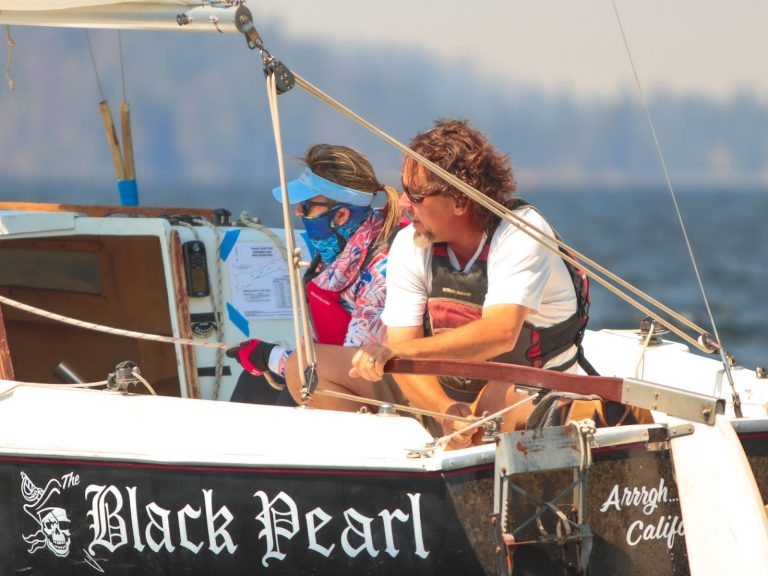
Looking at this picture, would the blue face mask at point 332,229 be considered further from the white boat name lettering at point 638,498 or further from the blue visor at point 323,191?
the white boat name lettering at point 638,498

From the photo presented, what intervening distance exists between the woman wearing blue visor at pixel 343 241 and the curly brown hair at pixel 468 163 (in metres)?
0.55

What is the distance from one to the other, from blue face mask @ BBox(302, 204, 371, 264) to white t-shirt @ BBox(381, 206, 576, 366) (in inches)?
14.1

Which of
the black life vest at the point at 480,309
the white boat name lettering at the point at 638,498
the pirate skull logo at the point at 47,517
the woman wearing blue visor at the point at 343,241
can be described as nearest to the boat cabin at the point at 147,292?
the woman wearing blue visor at the point at 343,241

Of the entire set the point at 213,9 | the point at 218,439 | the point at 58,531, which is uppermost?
the point at 213,9

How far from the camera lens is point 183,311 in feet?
16.9

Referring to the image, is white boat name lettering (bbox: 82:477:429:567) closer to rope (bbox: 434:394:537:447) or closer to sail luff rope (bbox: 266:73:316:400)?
rope (bbox: 434:394:537:447)

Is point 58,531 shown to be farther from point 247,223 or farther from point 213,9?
point 247,223

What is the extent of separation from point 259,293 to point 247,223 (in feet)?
1.28

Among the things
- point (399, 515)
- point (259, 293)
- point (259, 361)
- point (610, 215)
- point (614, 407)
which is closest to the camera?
point (399, 515)

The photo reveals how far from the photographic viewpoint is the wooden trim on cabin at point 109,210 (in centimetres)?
565

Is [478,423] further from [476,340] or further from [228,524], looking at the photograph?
[228,524]

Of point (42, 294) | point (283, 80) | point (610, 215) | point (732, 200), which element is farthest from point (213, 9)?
point (732, 200)

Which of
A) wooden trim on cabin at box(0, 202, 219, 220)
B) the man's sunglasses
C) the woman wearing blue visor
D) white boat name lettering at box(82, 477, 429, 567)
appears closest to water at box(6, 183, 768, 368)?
wooden trim on cabin at box(0, 202, 219, 220)

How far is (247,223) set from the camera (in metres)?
5.64
